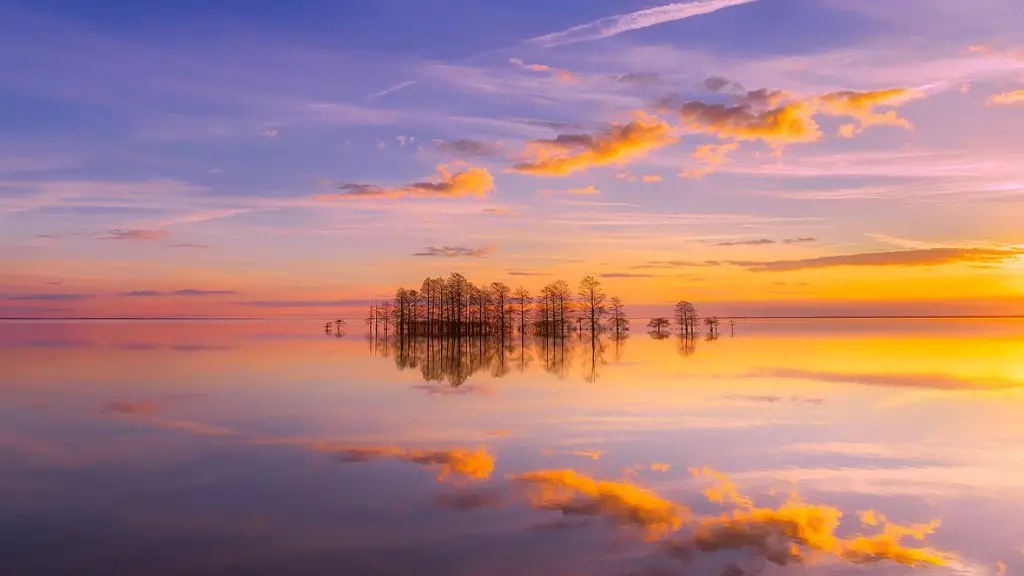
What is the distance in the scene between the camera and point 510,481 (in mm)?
14883

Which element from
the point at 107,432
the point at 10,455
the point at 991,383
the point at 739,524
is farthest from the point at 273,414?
the point at 991,383

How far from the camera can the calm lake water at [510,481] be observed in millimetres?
10562

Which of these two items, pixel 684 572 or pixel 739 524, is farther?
pixel 739 524

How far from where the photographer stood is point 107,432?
2077cm

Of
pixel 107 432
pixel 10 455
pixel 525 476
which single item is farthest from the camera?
pixel 107 432

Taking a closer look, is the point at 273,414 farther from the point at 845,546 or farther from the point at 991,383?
the point at 991,383

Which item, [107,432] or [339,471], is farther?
[107,432]

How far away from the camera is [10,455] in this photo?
56.9ft

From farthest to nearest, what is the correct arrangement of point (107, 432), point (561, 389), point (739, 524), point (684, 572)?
point (561, 389), point (107, 432), point (739, 524), point (684, 572)

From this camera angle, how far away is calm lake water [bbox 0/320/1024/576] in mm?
10562

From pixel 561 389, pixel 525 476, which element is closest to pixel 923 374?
pixel 561 389

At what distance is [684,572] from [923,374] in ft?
117

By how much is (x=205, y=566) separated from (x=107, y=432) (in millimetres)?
12902

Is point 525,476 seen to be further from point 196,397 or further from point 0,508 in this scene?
point 196,397
